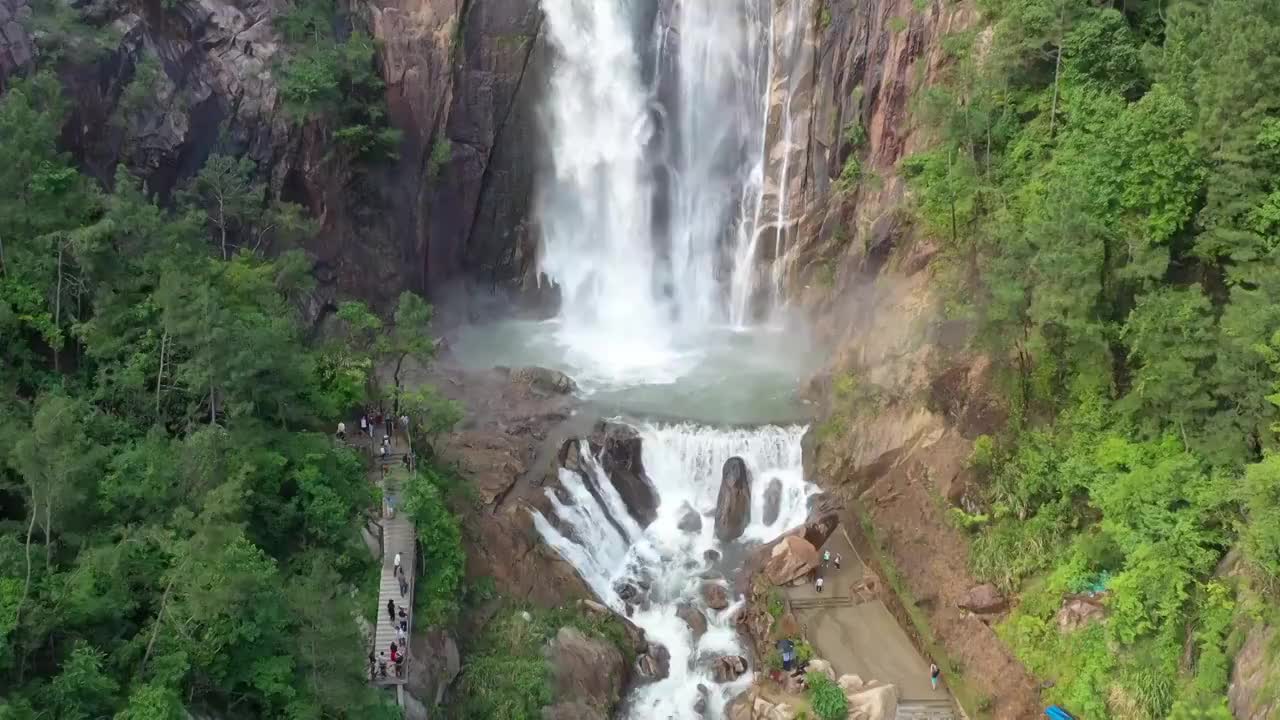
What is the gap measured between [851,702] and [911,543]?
547 cm

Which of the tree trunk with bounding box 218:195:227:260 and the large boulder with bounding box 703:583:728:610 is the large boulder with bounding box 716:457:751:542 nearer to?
the large boulder with bounding box 703:583:728:610

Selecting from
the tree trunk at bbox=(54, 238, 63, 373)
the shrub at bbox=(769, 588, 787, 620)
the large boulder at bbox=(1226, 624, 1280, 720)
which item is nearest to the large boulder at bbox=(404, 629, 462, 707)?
the shrub at bbox=(769, 588, 787, 620)

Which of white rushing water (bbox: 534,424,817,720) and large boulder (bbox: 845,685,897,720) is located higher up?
white rushing water (bbox: 534,424,817,720)

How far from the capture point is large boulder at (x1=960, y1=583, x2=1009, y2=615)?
25.3 meters

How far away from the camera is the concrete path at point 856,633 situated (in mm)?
25531

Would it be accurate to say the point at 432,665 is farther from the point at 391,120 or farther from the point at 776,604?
the point at 391,120

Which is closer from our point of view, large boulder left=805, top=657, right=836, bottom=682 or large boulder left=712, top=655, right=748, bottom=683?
large boulder left=805, top=657, right=836, bottom=682

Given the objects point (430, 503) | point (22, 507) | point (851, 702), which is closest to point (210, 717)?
point (22, 507)

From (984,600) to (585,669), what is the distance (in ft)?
34.9

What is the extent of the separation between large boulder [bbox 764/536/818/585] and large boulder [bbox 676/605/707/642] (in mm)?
2372

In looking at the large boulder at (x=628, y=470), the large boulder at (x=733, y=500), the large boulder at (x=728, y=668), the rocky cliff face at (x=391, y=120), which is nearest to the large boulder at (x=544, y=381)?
the large boulder at (x=628, y=470)

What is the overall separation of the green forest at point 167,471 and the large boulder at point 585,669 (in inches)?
128

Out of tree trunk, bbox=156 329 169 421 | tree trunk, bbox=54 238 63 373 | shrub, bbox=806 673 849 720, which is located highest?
tree trunk, bbox=54 238 63 373

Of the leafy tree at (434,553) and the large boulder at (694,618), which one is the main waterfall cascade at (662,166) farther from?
the leafy tree at (434,553)
